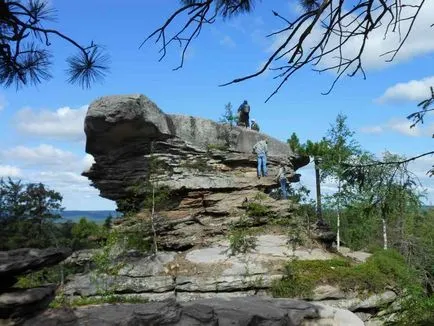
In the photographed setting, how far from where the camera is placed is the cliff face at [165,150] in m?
13.0

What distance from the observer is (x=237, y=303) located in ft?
24.5

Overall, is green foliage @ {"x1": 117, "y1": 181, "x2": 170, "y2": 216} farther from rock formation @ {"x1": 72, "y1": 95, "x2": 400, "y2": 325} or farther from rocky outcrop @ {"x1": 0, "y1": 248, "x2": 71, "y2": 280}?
rocky outcrop @ {"x1": 0, "y1": 248, "x2": 71, "y2": 280}

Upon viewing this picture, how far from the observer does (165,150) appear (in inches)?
555

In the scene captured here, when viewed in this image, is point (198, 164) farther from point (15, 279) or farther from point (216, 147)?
point (15, 279)

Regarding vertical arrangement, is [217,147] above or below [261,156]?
above

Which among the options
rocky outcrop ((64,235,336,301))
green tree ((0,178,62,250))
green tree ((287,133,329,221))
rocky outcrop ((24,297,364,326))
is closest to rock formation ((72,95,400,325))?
rocky outcrop ((64,235,336,301))

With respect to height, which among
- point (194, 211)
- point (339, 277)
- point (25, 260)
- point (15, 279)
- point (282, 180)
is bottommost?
point (339, 277)

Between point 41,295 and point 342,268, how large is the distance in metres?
7.74

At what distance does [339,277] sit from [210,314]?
5.45m

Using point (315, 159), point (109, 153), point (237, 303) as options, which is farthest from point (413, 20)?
point (315, 159)

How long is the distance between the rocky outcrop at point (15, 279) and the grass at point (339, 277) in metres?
6.42

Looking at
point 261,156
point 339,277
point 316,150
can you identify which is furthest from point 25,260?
point 316,150

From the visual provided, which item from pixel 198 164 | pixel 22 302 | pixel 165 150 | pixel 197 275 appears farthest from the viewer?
pixel 198 164

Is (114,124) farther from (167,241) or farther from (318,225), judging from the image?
(318,225)
